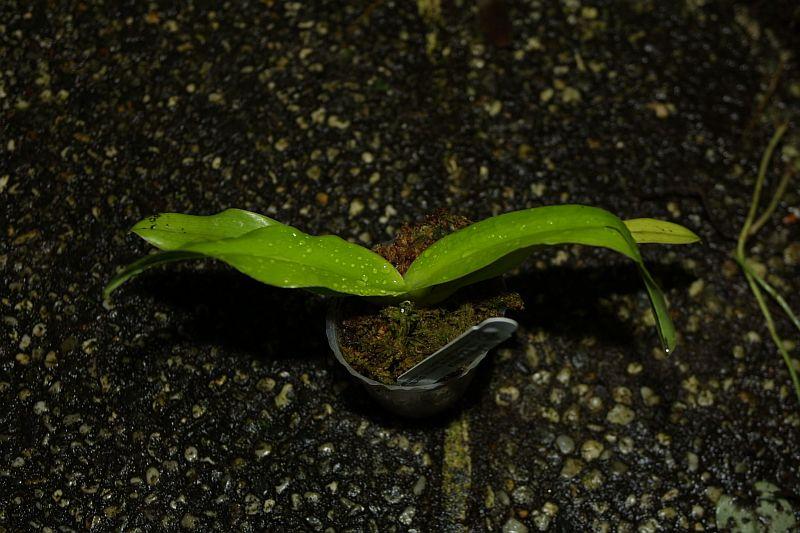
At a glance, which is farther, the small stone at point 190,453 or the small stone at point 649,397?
the small stone at point 649,397

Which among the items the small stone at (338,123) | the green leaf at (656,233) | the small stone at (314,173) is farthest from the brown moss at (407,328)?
the small stone at (338,123)

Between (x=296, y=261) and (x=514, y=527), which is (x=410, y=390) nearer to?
(x=296, y=261)

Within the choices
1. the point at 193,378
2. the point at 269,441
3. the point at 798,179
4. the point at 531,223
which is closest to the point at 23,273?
the point at 193,378

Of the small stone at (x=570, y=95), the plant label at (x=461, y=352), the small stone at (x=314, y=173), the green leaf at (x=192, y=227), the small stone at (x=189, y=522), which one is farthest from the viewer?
the small stone at (x=570, y=95)

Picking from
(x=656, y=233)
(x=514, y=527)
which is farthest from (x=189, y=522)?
(x=656, y=233)

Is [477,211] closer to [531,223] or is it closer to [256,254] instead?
[531,223]

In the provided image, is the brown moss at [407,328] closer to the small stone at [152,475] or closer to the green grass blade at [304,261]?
the green grass blade at [304,261]
